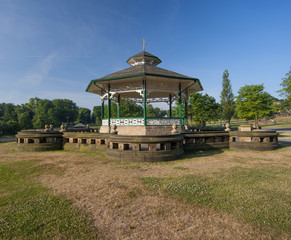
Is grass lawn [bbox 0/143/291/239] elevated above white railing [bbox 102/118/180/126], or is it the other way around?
white railing [bbox 102/118/180/126]

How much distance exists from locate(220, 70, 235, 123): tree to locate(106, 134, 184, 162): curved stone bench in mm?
44855

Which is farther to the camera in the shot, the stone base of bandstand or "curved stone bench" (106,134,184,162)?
the stone base of bandstand

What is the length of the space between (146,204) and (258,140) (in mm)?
11990

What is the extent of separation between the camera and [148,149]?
894cm

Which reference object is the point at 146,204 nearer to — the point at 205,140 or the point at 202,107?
the point at 205,140

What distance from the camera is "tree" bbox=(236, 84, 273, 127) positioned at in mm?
27859

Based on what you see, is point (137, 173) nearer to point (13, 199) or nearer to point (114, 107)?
point (13, 199)

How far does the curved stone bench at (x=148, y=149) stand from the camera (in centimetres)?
Result: 869

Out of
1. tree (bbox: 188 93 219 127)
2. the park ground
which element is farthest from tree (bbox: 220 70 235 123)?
the park ground

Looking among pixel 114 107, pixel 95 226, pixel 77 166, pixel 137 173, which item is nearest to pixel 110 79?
pixel 77 166

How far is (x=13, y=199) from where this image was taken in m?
4.31

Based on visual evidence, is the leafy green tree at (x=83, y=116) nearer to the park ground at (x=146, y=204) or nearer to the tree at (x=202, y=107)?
the tree at (x=202, y=107)

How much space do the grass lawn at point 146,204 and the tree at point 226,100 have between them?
45.1 metres

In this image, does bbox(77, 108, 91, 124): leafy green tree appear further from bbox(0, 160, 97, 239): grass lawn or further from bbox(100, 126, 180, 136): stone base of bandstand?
bbox(0, 160, 97, 239): grass lawn
